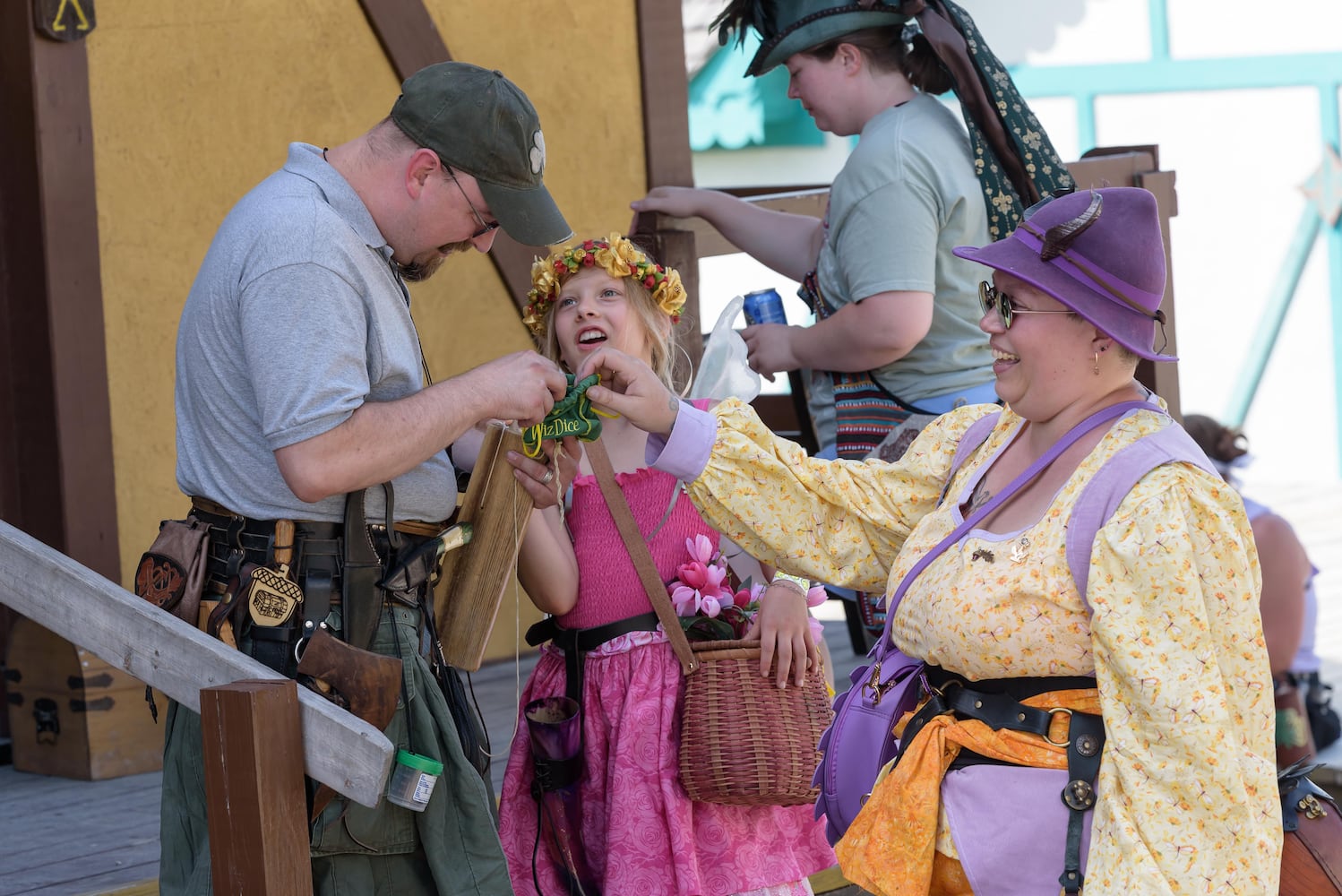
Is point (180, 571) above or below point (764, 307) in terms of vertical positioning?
below

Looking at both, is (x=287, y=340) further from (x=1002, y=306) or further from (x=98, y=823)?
(x=98, y=823)

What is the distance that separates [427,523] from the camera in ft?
8.82

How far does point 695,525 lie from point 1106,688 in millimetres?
1395

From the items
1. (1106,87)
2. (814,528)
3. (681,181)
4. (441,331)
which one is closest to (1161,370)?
(681,181)

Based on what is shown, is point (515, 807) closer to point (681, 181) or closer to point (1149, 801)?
point (1149, 801)

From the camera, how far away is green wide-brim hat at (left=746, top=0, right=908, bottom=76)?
141 inches

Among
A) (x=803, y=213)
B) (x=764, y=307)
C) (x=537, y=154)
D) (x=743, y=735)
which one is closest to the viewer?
(x=537, y=154)

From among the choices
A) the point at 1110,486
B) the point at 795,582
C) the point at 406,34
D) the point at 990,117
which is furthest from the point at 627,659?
the point at 406,34

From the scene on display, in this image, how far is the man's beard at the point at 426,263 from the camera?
2664 mm

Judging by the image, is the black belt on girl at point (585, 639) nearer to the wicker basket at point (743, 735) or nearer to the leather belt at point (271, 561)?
the wicker basket at point (743, 735)

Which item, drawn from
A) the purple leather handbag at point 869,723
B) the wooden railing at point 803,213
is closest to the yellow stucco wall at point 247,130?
the wooden railing at point 803,213

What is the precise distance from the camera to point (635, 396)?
2697 millimetres

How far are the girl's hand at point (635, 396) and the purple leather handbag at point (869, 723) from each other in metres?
0.52

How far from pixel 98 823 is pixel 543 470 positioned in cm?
189
